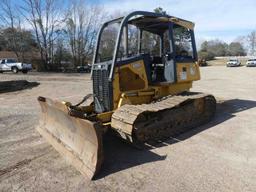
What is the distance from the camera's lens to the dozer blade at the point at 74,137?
4.82m

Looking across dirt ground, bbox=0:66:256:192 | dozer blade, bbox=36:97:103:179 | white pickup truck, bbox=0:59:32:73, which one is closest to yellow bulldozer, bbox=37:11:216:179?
dozer blade, bbox=36:97:103:179

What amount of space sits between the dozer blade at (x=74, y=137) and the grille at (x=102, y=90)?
3.26ft

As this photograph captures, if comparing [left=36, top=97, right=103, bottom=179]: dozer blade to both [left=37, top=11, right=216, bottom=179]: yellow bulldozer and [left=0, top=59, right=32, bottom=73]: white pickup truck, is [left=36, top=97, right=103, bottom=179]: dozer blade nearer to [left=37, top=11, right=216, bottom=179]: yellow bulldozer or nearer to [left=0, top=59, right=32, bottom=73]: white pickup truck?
[left=37, top=11, right=216, bottom=179]: yellow bulldozer

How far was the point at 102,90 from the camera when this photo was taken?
676cm

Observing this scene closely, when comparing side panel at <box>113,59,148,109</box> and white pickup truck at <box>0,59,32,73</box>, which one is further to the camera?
white pickup truck at <box>0,59,32,73</box>

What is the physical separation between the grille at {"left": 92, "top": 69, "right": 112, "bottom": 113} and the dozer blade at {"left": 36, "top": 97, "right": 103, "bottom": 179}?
0.99 meters

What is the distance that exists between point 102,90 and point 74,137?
4.87 feet

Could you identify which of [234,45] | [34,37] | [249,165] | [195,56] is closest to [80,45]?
[34,37]

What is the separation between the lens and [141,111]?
589 cm

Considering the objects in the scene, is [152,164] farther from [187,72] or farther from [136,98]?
[187,72]

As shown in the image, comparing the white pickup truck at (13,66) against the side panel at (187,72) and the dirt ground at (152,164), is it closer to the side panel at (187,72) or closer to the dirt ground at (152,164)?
the dirt ground at (152,164)

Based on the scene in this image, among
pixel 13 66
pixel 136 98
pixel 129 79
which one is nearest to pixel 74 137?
pixel 136 98

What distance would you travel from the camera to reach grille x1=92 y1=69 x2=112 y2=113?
658 centimetres

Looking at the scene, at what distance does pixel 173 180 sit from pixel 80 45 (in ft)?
136
